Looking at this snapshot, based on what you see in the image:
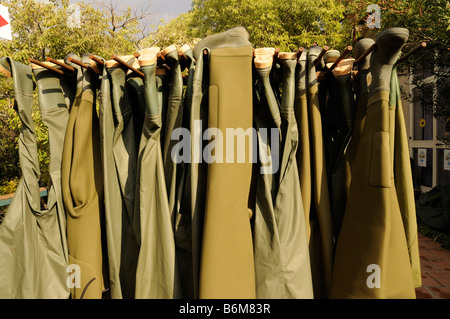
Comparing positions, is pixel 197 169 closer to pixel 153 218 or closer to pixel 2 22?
pixel 153 218

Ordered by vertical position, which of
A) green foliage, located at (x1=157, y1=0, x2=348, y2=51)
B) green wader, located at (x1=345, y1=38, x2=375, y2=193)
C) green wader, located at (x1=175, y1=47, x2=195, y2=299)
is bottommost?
green wader, located at (x1=175, y1=47, x2=195, y2=299)

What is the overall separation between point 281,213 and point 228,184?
214 mm

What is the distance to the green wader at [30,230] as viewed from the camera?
3.24 ft

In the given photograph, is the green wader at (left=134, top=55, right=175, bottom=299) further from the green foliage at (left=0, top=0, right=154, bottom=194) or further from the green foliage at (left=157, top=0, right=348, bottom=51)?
the green foliage at (left=157, top=0, right=348, bottom=51)

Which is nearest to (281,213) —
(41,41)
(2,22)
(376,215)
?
(376,215)

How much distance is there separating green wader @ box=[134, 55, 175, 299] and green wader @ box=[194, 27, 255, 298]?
0.16 meters

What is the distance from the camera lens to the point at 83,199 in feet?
3.39

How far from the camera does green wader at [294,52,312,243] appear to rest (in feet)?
3.22

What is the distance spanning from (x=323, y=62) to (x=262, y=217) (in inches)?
25.2

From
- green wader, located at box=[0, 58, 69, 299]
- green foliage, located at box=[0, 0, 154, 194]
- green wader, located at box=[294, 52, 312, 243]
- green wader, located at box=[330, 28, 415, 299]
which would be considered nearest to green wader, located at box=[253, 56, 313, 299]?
green wader, located at box=[294, 52, 312, 243]

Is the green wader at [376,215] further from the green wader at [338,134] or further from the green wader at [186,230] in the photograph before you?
the green wader at [186,230]

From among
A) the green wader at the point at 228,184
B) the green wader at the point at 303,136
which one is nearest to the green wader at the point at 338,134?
the green wader at the point at 303,136
